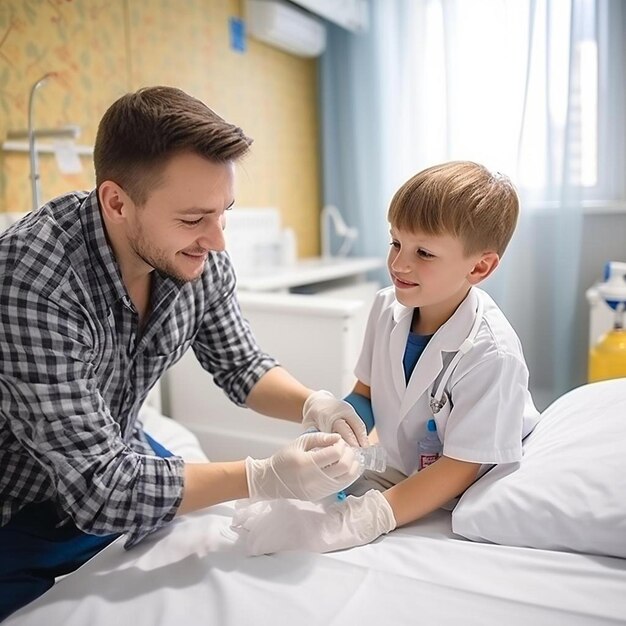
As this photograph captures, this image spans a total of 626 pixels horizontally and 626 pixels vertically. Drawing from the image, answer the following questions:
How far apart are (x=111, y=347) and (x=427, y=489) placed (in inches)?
22.0

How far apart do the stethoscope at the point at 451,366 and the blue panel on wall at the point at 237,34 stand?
218cm

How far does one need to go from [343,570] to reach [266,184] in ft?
8.04

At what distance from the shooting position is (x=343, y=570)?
33.1 inches

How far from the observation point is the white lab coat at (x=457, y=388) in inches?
39.1

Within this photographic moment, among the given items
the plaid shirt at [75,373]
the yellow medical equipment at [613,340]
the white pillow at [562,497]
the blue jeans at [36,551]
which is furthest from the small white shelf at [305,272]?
the white pillow at [562,497]

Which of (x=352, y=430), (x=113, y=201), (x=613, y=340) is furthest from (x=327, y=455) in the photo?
(x=613, y=340)

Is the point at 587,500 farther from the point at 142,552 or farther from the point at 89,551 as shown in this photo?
the point at 89,551

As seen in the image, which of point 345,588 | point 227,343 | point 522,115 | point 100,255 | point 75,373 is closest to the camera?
point 345,588

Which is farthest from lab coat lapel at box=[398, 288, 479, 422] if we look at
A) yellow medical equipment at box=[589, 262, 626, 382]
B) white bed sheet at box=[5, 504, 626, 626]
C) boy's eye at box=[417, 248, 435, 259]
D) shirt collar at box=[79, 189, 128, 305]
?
yellow medical equipment at box=[589, 262, 626, 382]

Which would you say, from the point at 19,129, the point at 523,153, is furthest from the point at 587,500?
the point at 523,153

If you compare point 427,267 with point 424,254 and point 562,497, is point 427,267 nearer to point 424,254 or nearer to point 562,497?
point 424,254

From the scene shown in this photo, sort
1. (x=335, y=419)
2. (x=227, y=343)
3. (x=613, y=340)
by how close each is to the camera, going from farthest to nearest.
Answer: (x=613, y=340) → (x=227, y=343) → (x=335, y=419)

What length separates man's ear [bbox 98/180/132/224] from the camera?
994 millimetres

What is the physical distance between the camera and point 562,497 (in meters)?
0.90
